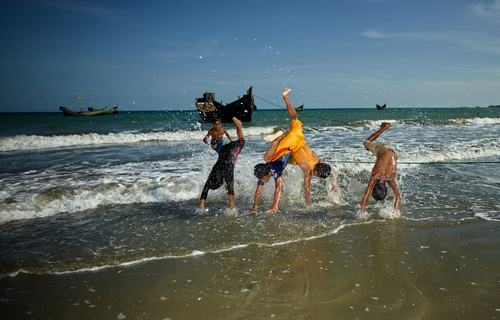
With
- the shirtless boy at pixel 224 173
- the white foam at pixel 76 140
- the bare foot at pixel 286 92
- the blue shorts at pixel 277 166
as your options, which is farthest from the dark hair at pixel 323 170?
the white foam at pixel 76 140

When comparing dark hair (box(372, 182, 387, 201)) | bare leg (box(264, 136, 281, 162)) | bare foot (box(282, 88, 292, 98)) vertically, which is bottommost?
dark hair (box(372, 182, 387, 201))

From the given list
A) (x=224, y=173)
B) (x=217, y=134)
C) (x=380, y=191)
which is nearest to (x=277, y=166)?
(x=224, y=173)

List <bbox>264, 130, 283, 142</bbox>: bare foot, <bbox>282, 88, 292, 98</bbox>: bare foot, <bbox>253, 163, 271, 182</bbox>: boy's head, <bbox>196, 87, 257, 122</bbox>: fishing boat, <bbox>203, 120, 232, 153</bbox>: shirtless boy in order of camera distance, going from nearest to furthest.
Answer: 1. <bbox>264, 130, 283, 142</bbox>: bare foot
2. <bbox>253, 163, 271, 182</bbox>: boy's head
3. <bbox>282, 88, 292, 98</bbox>: bare foot
4. <bbox>203, 120, 232, 153</bbox>: shirtless boy
5. <bbox>196, 87, 257, 122</bbox>: fishing boat

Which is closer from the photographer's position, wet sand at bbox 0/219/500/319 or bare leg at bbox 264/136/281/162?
wet sand at bbox 0/219/500/319

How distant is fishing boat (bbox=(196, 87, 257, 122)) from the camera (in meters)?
32.5

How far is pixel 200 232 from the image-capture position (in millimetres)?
4293

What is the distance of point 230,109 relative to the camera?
110 feet

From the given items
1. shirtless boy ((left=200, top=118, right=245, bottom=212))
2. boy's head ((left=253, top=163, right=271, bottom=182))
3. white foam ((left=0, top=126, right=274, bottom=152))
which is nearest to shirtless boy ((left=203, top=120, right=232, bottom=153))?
shirtless boy ((left=200, top=118, right=245, bottom=212))

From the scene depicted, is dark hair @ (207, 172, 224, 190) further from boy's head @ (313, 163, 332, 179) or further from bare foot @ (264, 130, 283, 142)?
boy's head @ (313, 163, 332, 179)

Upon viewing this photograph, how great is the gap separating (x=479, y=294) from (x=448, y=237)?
1420 mm

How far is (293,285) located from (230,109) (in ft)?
104

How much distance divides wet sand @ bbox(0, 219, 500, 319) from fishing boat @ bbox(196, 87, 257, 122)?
91.7ft

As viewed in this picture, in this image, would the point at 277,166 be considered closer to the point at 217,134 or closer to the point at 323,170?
the point at 323,170

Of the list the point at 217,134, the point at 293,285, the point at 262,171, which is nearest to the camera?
the point at 293,285
